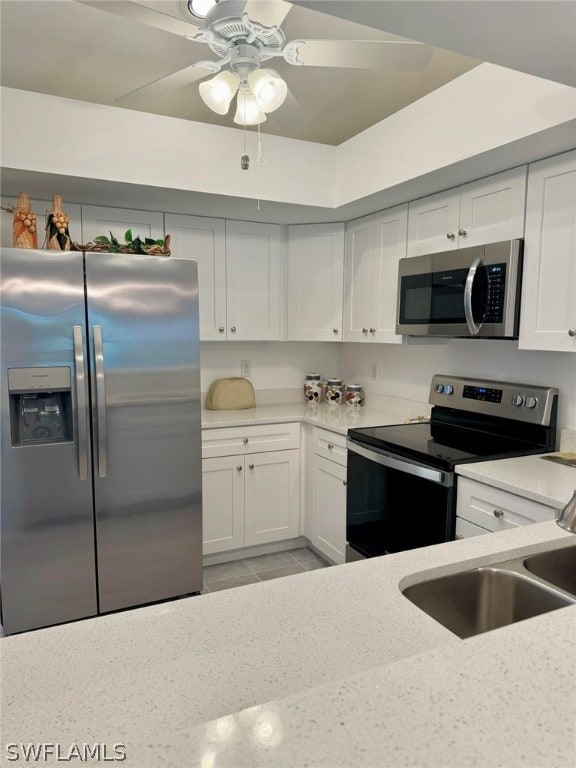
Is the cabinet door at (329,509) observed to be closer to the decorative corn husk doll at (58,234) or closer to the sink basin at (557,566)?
the sink basin at (557,566)

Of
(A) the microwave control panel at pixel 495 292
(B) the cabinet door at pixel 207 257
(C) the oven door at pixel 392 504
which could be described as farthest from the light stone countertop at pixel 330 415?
→ (A) the microwave control panel at pixel 495 292

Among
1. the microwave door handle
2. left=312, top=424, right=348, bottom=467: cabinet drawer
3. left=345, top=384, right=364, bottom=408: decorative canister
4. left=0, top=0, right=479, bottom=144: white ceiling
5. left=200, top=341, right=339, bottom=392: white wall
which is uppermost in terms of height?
left=0, top=0, right=479, bottom=144: white ceiling

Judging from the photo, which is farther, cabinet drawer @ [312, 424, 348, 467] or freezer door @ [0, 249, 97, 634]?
cabinet drawer @ [312, 424, 348, 467]

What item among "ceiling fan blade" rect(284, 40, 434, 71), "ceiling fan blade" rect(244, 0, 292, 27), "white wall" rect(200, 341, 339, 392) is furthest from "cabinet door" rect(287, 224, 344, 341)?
"ceiling fan blade" rect(244, 0, 292, 27)

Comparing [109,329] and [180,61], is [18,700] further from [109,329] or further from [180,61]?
[180,61]

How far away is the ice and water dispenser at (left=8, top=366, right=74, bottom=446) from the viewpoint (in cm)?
220

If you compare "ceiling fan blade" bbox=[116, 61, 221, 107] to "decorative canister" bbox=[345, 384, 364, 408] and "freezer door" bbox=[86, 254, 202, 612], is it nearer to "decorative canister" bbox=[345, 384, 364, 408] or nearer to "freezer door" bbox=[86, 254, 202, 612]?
"freezer door" bbox=[86, 254, 202, 612]

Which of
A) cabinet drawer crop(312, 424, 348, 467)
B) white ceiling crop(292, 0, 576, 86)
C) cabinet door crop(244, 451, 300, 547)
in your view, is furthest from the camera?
cabinet door crop(244, 451, 300, 547)

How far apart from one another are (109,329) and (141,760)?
2.03 m

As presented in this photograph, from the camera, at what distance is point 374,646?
84 cm

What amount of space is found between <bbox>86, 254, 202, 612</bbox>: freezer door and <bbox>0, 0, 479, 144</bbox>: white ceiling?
30.7 inches

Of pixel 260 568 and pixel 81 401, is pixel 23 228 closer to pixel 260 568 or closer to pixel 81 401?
pixel 81 401

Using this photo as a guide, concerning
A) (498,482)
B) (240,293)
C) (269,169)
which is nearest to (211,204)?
(269,169)

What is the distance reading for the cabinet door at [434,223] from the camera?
246 cm
